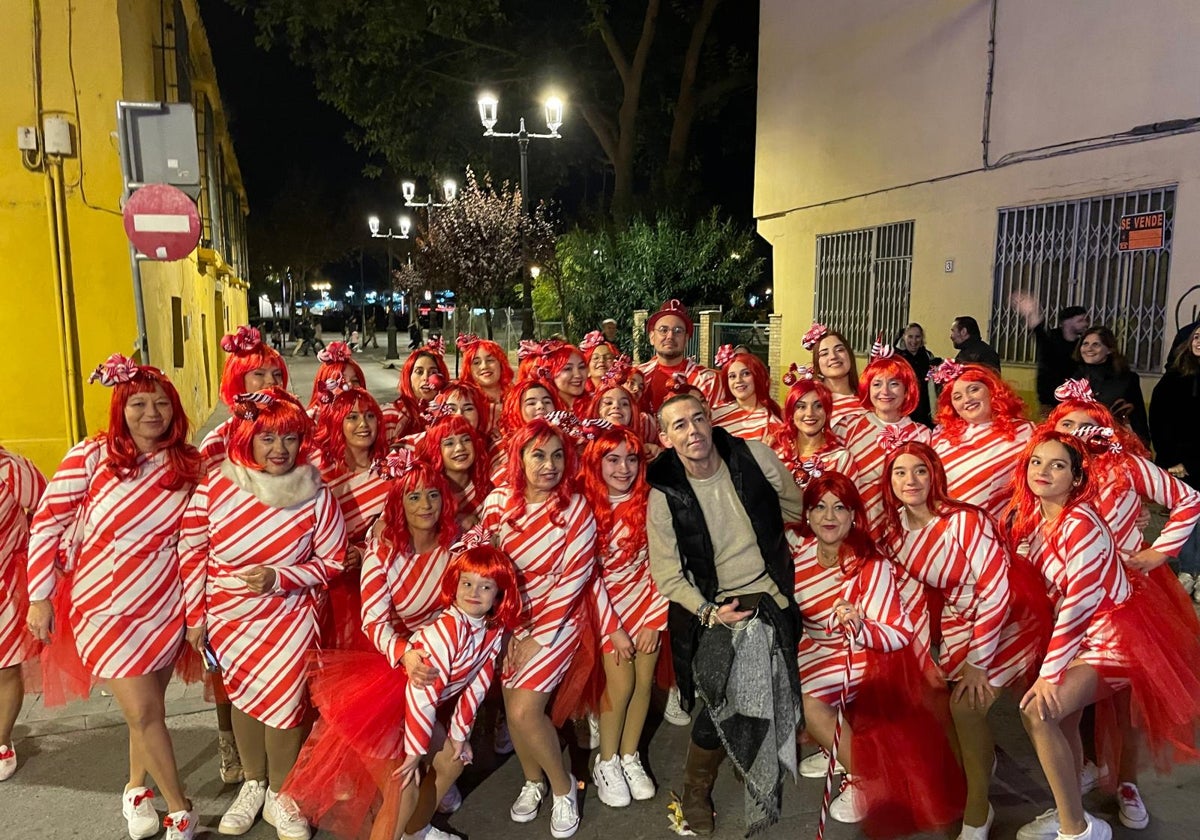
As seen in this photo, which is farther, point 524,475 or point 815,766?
point 815,766

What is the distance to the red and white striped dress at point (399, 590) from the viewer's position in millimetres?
3418

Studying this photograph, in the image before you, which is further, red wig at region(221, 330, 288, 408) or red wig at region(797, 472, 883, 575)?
red wig at region(221, 330, 288, 408)

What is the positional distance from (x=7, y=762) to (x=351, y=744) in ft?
6.50

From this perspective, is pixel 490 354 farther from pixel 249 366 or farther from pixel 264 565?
pixel 264 565

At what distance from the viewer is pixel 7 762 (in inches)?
156

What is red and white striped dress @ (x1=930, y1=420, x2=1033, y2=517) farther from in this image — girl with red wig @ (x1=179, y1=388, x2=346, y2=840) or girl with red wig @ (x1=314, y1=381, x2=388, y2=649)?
girl with red wig @ (x1=179, y1=388, x2=346, y2=840)

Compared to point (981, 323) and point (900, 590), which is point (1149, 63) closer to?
point (981, 323)

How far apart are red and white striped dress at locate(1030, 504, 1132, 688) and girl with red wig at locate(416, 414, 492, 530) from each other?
7.99ft

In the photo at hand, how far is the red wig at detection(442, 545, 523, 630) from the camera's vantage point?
3293 millimetres

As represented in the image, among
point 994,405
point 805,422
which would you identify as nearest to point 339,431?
point 805,422

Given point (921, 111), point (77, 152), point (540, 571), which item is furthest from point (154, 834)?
point (921, 111)

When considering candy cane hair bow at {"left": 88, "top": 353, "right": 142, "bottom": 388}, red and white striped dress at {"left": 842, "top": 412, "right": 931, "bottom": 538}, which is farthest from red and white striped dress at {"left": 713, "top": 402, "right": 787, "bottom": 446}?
candy cane hair bow at {"left": 88, "top": 353, "right": 142, "bottom": 388}

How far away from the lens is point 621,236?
1903 cm

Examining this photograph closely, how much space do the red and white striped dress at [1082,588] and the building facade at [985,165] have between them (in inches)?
240
